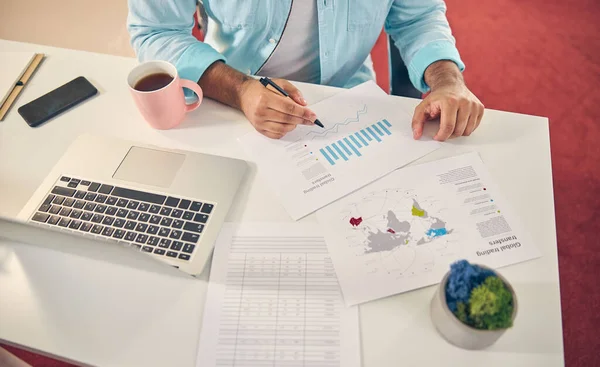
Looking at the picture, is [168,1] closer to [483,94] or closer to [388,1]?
[388,1]

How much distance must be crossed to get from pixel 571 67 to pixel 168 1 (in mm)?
1856

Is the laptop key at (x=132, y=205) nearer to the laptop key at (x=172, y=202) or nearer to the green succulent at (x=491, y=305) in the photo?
the laptop key at (x=172, y=202)

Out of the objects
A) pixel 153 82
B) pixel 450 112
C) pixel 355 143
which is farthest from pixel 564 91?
pixel 153 82

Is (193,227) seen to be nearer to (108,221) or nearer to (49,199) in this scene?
(108,221)

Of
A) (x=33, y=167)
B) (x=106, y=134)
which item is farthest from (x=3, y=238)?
(x=106, y=134)

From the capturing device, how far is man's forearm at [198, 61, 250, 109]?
2.69 ft

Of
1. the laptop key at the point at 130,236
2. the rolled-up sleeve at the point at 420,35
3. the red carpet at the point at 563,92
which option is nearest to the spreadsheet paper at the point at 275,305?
the laptop key at the point at 130,236

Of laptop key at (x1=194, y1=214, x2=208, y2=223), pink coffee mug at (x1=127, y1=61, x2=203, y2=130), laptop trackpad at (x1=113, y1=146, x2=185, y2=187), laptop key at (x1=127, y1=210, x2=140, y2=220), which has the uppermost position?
pink coffee mug at (x1=127, y1=61, x2=203, y2=130)

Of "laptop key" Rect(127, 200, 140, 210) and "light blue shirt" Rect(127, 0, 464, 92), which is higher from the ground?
"light blue shirt" Rect(127, 0, 464, 92)

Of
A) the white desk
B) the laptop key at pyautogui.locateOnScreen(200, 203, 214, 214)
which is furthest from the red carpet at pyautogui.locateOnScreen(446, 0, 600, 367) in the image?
the laptop key at pyautogui.locateOnScreen(200, 203, 214, 214)

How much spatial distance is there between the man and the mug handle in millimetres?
41

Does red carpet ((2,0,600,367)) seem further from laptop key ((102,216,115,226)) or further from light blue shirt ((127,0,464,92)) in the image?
light blue shirt ((127,0,464,92))

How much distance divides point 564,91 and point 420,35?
127 cm

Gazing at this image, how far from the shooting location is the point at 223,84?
2.71 ft
